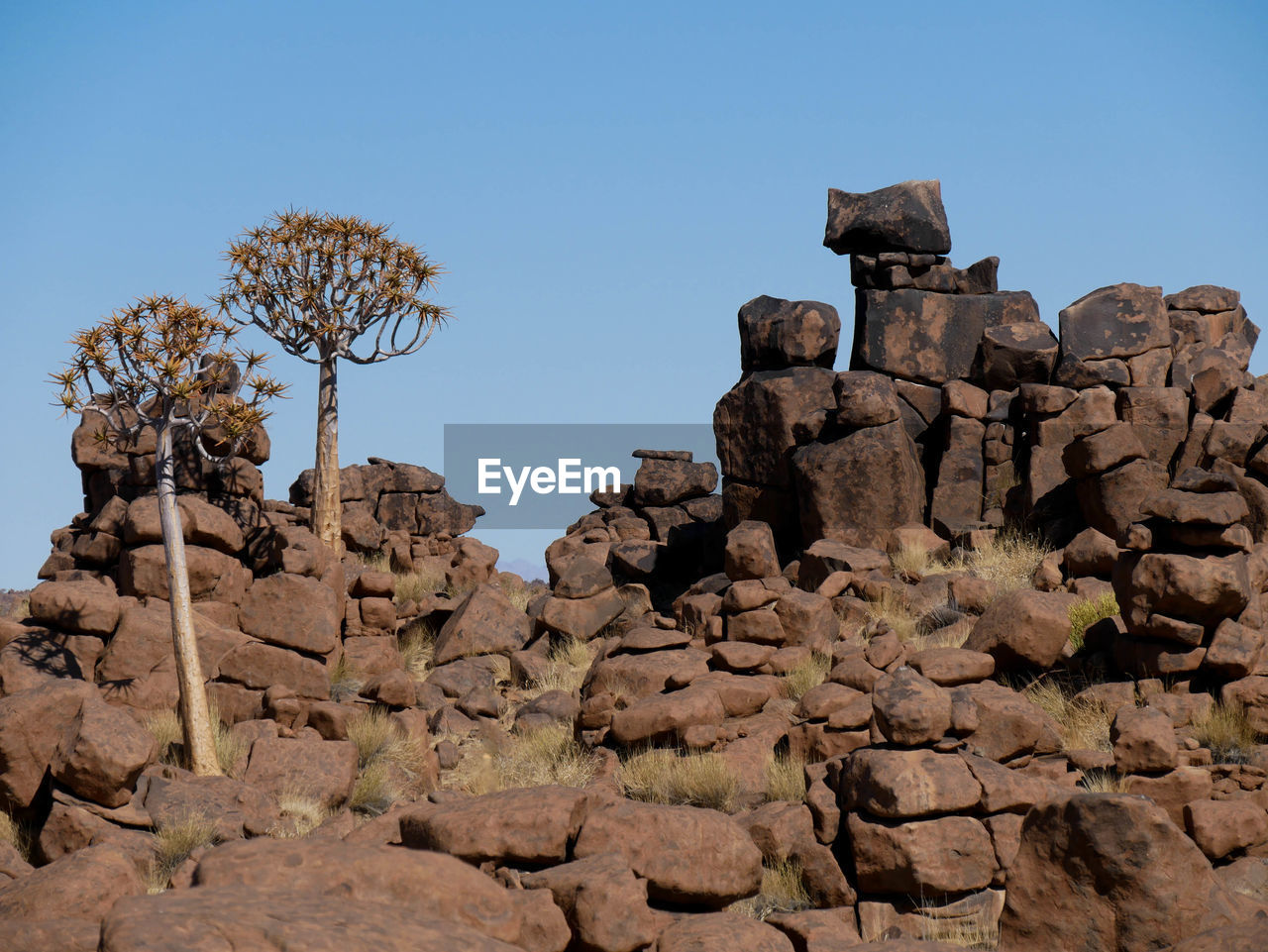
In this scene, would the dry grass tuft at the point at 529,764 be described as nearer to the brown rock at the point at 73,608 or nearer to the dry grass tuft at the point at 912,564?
the brown rock at the point at 73,608

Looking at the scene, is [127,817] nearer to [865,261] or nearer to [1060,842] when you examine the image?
[1060,842]

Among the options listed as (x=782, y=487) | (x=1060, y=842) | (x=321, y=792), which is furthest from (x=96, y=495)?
(x=1060, y=842)

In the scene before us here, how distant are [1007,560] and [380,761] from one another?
10.6 meters

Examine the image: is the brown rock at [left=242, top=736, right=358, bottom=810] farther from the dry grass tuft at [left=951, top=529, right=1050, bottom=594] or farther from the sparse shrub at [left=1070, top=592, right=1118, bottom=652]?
the dry grass tuft at [left=951, top=529, right=1050, bottom=594]

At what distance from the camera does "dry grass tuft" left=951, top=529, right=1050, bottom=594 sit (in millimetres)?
19594

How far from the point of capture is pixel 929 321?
81.3 feet

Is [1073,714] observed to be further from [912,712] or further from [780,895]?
[780,895]

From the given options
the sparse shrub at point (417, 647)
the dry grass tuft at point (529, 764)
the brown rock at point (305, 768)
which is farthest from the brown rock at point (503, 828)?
the sparse shrub at point (417, 647)

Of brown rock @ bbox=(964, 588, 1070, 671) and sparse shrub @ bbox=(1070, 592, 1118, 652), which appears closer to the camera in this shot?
brown rock @ bbox=(964, 588, 1070, 671)

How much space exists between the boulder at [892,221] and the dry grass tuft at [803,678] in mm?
11439

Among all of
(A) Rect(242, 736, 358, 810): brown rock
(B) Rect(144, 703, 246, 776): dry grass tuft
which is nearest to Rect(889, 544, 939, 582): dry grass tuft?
(A) Rect(242, 736, 358, 810): brown rock

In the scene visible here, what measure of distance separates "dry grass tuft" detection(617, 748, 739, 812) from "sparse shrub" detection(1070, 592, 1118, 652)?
5.48m

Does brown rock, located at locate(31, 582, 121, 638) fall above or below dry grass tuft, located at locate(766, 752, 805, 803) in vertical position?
above

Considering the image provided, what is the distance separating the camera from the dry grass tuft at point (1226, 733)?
12.9 meters
